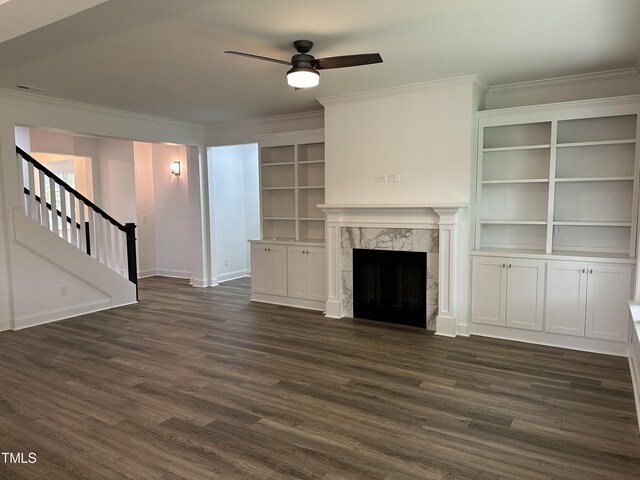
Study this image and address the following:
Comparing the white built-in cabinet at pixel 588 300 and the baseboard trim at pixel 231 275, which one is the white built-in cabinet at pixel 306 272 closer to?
the baseboard trim at pixel 231 275

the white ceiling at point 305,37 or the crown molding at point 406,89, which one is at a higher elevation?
the white ceiling at point 305,37

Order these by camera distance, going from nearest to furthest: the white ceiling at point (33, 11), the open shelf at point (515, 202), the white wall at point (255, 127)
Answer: the white ceiling at point (33, 11) < the open shelf at point (515, 202) < the white wall at point (255, 127)

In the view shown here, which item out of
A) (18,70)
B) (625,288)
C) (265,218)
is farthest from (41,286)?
(625,288)

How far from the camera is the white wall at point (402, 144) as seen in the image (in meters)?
4.68

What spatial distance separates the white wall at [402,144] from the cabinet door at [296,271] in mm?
938

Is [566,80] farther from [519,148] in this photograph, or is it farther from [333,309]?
[333,309]

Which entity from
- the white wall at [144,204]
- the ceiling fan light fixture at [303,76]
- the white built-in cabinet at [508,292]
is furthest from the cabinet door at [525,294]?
the white wall at [144,204]

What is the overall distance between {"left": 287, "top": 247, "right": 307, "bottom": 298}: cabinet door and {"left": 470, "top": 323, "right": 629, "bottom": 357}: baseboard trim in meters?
2.35

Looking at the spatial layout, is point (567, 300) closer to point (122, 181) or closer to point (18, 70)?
point (18, 70)

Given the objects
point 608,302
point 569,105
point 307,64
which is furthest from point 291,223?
point 608,302

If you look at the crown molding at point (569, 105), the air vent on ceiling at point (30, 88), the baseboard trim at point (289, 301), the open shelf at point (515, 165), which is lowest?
the baseboard trim at point (289, 301)

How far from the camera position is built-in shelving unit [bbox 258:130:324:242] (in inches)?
243

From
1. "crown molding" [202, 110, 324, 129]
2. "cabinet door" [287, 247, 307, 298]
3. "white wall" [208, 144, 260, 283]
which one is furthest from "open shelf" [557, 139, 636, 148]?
"white wall" [208, 144, 260, 283]

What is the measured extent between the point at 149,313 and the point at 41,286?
1.33m
